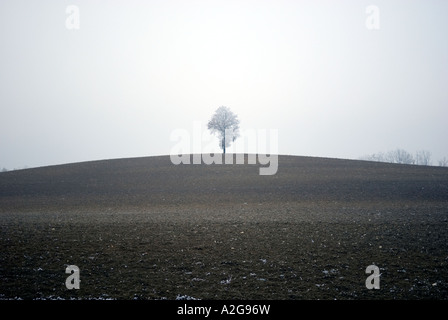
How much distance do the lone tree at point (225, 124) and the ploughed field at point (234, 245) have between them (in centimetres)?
3985

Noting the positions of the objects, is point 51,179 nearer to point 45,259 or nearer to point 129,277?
point 45,259

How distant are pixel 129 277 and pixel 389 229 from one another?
12.9m

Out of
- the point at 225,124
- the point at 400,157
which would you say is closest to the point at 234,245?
the point at 225,124

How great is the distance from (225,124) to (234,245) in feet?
185

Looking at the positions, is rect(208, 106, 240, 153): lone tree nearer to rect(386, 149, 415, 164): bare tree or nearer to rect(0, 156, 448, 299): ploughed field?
rect(0, 156, 448, 299): ploughed field

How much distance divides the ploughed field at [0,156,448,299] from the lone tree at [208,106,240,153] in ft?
131

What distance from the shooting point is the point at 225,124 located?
67812 millimetres

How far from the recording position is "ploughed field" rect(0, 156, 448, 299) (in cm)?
890

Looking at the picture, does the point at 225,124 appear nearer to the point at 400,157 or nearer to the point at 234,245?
the point at 234,245

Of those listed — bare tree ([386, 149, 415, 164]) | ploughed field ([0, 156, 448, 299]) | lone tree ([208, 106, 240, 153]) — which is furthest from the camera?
bare tree ([386, 149, 415, 164])

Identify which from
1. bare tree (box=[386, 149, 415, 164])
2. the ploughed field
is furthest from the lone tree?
bare tree (box=[386, 149, 415, 164])

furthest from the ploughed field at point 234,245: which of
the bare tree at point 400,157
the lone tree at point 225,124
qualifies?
the bare tree at point 400,157

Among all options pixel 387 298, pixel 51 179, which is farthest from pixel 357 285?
pixel 51 179
